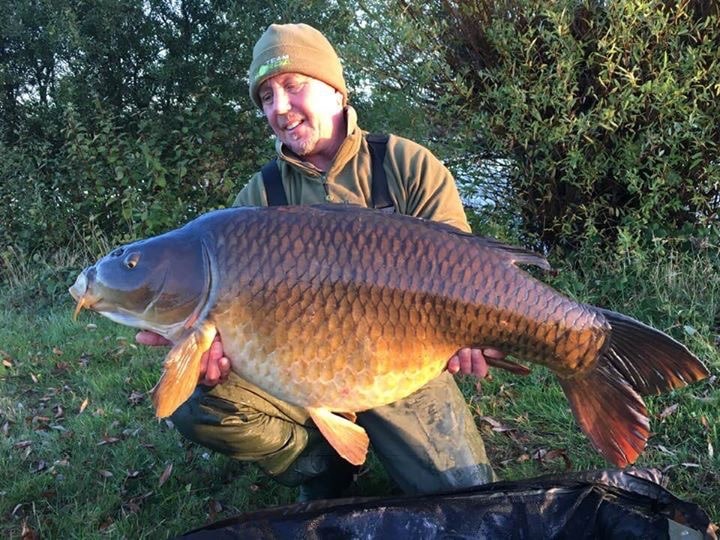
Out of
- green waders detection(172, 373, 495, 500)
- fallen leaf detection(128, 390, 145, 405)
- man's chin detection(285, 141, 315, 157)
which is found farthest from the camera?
fallen leaf detection(128, 390, 145, 405)

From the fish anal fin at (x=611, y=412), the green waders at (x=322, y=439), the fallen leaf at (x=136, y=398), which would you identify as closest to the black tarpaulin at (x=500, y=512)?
the fish anal fin at (x=611, y=412)

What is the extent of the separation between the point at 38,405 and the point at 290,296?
1.73 meters

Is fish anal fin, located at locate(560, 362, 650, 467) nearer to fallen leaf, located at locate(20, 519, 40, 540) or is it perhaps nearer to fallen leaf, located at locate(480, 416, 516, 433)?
fallen leaf, located at locate(480, 416, 516, 433)

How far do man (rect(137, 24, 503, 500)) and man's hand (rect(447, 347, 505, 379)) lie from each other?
0.26m

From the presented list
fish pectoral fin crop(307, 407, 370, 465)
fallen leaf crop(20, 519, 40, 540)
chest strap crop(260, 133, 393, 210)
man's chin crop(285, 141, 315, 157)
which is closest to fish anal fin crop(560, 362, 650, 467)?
fish pectoral fin crop(307, 407, 370, 465)

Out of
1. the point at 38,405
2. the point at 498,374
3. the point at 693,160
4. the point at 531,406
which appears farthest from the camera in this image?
the point at 693,160

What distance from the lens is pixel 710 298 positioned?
244 centimetres

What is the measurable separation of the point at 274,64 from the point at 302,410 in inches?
38.4

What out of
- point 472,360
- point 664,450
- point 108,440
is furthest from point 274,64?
point 664,450

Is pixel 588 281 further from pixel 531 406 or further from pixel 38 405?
pixel 38 405

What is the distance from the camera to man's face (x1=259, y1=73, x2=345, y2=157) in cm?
182

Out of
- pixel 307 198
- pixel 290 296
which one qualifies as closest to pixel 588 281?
pixel 307 198

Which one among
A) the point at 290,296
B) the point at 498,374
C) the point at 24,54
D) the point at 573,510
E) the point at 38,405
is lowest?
the point at 38,405

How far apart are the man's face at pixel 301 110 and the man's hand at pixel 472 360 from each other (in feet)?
2.57
